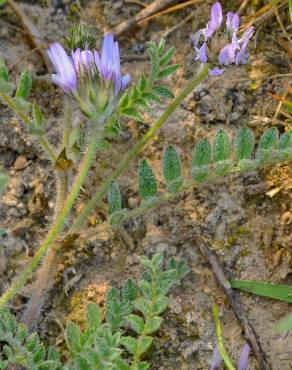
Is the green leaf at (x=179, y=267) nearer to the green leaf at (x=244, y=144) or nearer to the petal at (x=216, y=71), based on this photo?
the green leaf at (x=244, y=144)

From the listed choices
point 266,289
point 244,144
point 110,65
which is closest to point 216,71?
point 244,144

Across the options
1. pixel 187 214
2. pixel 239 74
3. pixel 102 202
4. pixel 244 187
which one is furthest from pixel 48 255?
pixel 239 74

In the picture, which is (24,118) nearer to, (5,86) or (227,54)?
(5,86)

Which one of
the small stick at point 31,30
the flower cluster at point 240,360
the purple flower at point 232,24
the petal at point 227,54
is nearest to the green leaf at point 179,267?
the flower cluster at point 240,360

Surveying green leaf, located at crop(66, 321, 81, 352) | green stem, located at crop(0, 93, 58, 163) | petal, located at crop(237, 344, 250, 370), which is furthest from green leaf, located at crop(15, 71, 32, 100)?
petal, located at crop(237, 344, 250, 370)

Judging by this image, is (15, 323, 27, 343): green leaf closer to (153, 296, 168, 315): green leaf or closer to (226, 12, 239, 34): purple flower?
(153, 296, 168, 315): green leaf

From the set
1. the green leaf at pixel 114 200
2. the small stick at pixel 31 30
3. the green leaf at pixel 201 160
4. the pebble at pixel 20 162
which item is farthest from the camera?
the small stick at pixel 31 30

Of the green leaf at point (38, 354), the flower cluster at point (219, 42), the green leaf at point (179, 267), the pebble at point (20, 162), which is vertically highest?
the pebble at point (20, 162)
